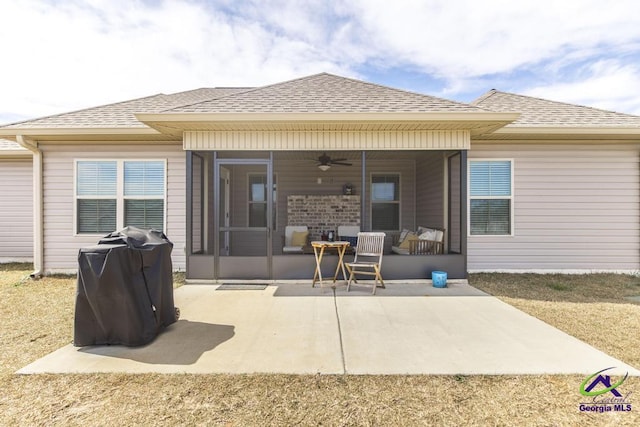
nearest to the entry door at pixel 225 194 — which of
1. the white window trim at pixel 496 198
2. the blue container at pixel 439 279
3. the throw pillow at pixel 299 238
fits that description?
the throw pillow at pixel 299 238

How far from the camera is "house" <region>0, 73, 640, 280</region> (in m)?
5.11

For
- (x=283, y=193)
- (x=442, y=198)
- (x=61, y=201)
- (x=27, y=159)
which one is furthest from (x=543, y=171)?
(x=27, y=159)

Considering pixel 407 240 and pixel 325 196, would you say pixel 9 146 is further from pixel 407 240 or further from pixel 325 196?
pixel 407 240

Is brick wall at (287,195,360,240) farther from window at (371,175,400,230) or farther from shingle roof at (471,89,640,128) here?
shingle roof at (471,89,640,128)

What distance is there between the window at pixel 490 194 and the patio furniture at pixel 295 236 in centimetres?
382

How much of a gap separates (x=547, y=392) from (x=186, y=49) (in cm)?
857

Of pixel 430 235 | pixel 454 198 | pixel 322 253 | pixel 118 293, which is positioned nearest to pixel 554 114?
pixel 454 198

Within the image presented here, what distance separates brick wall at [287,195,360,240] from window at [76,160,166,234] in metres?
3.31

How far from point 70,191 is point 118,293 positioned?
4438 mm

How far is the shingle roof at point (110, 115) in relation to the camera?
5.44 m

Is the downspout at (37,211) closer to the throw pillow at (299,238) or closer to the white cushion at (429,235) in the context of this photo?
the throw pillow at (299,238)

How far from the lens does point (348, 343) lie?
2.86m

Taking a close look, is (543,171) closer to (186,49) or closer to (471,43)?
(471,43)

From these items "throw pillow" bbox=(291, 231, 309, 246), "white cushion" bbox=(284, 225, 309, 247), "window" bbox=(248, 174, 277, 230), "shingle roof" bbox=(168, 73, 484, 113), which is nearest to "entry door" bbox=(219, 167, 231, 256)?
"window" bbox=(248, 174, 277, 230)
